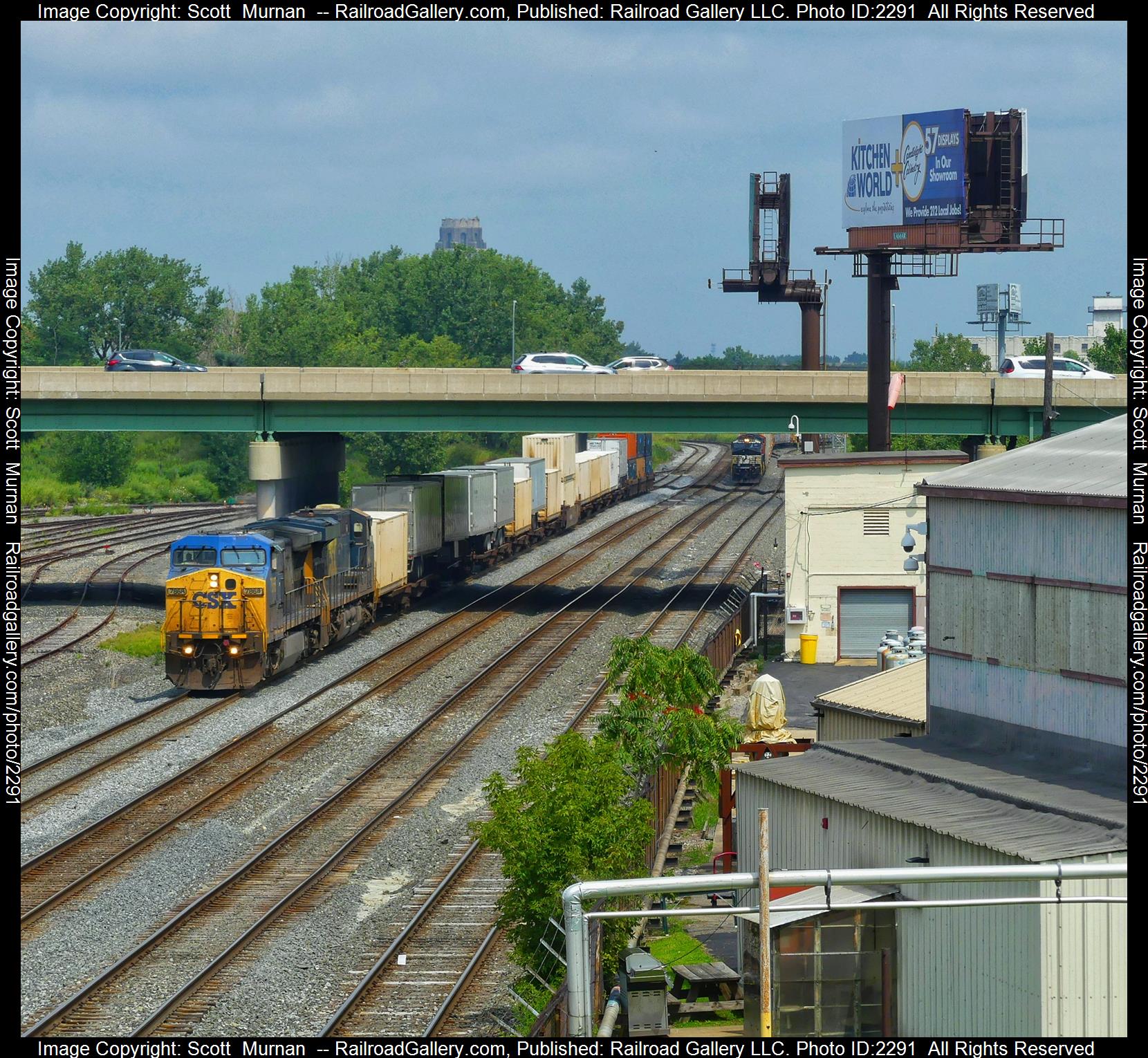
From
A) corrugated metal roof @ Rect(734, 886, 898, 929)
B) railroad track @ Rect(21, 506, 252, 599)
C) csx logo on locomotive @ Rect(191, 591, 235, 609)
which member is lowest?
railroad track @ Rect(21, 506, 252, 599)

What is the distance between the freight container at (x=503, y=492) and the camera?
54.8m

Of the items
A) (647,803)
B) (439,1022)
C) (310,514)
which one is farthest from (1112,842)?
(310,514)

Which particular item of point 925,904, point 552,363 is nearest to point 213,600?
point 925,904

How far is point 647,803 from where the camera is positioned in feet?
61.6

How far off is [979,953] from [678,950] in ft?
15.3

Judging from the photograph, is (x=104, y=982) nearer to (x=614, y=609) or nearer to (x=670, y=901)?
(x=670, y=901)

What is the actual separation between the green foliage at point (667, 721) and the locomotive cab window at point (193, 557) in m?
13.0

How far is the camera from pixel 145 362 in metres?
58.6

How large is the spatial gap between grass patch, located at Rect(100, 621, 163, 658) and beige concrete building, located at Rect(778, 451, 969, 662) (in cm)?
1785

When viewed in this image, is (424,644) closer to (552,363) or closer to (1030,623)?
(552,363)

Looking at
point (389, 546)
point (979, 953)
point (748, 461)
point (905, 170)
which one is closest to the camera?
point (979, 953)

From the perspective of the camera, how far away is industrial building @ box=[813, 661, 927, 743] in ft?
69.2

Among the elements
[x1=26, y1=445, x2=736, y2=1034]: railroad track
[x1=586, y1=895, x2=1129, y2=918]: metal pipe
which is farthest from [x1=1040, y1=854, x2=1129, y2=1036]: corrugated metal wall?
[x1=26, y1=445, x2=736, y2=1034]: railroad track

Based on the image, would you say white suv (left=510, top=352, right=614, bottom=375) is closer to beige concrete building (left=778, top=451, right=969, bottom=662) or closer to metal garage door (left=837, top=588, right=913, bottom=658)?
beige concrete building (left=778, top=451, right=969, bottom=662)
